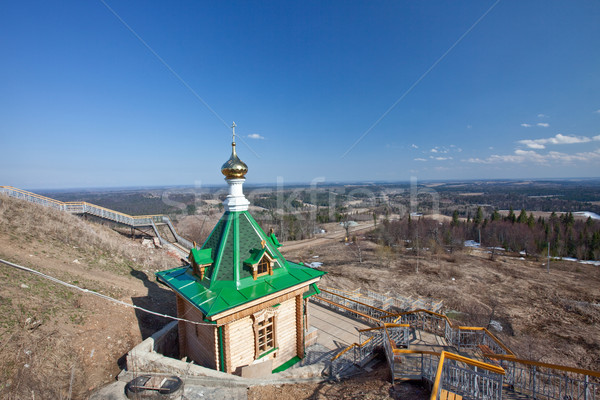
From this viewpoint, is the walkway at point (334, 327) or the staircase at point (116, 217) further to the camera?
the staircase at point (116, 217)

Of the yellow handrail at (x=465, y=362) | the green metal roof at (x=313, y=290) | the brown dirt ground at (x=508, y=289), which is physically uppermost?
the yellow handrail at (x=465, y=362)

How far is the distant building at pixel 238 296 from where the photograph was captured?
742 centimetres

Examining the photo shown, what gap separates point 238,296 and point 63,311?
7.40 m

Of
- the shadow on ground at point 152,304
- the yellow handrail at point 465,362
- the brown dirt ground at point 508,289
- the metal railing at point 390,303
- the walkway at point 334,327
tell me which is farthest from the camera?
the metal railing at point 390,303

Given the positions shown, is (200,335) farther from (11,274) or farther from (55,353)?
(11,274)

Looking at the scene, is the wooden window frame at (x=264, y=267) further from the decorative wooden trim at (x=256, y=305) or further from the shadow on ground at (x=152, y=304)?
the shadow on ground at (x=152, y=304)

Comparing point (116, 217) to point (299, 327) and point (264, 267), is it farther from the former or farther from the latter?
point (299, 327)

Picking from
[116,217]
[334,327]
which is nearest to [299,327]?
[334,327]

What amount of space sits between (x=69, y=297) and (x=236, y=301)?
26.6 ft

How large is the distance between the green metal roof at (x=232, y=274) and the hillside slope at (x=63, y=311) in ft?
10.3

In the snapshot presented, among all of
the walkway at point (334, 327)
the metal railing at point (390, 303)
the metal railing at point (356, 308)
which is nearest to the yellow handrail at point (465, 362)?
the walkway at point (334, 327)

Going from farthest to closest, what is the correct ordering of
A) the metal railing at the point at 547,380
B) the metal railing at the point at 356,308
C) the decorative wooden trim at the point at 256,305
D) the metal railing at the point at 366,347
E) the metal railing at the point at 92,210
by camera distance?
the metal railing at the point at 92,210 → the metal railing at the point at 356,308 → the metal railing at the point at 366,347 → the decorative wooden trim at the point at 256,305 → the metal railing at the point at 547,380

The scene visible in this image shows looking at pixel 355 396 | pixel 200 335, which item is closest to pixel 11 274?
pixel 200 335

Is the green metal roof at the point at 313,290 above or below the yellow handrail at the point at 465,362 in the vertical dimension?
below
